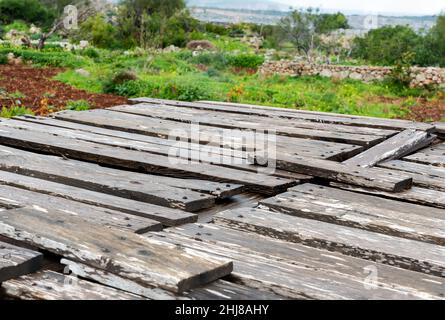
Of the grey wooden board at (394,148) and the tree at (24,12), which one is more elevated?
the tree at (24,12)

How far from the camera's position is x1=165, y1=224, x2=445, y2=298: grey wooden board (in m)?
2.25

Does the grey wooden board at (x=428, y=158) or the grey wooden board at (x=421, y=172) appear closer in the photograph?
the grey wooden board at (x=421, y=172)

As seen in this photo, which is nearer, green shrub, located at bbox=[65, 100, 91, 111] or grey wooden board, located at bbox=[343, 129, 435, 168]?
grey wooden board, located at bbox=[343, 129, 435, 168]

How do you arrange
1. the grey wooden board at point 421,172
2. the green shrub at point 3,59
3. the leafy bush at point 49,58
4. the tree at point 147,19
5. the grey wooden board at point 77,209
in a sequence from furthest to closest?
1. the tree at point 147,19
2. the leafy bush at point 49,58
3. the green shrub at point 3,59
4. the grey wooden board at point 421,172
5. the grey wooden board at point 77,209

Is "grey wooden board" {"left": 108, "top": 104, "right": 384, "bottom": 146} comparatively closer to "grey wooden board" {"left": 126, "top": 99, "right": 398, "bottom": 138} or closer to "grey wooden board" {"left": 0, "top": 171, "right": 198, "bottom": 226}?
"grey wooden board" {"left": 126, "top": 99, "right": 398, "bottom": 138}

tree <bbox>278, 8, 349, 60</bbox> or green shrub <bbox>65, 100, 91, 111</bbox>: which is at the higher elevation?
tree <bbox>278, 8, 349, 60</bbox>

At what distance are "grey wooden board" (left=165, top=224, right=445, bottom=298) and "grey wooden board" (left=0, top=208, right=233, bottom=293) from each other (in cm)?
27

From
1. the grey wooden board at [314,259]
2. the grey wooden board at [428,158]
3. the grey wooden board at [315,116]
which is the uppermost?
the grey wooden board at [315,116]

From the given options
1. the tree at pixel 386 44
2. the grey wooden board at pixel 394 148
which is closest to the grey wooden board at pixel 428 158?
the grey wooden board at pixel 394 148

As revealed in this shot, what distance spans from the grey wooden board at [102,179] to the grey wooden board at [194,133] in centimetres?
115

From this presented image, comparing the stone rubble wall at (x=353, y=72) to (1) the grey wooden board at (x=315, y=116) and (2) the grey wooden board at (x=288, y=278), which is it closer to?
(1) the grey wooden board at (x=315, y=116)

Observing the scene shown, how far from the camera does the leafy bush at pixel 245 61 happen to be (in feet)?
80.9

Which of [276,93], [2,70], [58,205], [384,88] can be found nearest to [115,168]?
[58,205]

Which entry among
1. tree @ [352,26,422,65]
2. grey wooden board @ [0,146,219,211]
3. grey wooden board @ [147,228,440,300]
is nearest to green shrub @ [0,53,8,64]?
tree @ [352,26,422,65]
